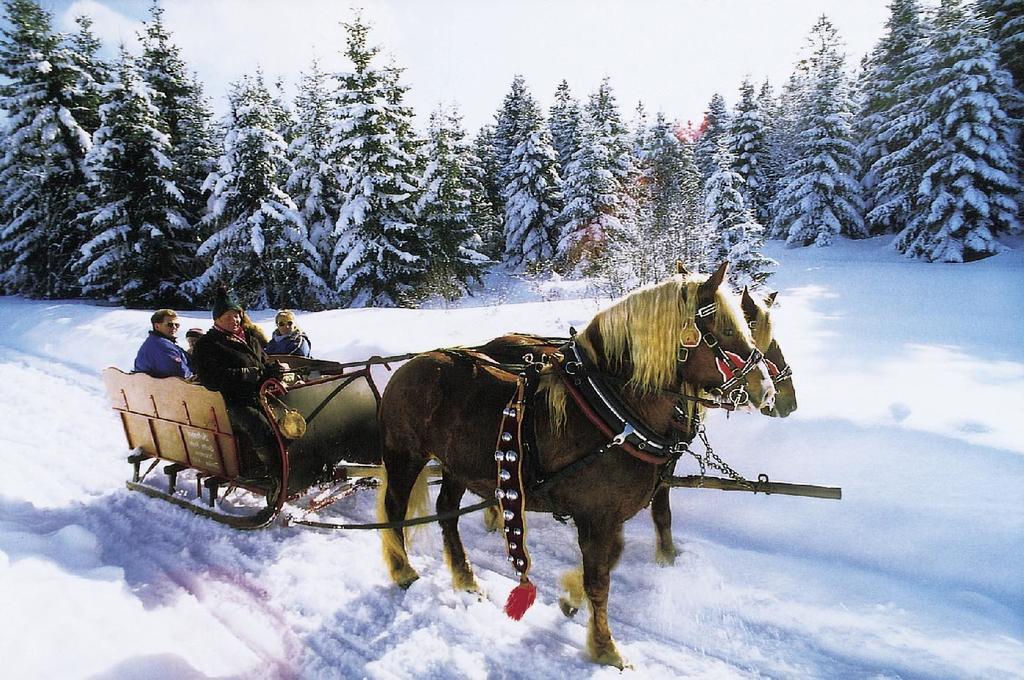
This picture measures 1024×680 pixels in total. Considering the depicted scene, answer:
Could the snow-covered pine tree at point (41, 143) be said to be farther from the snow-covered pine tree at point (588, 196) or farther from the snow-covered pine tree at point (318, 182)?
the snow-covered pine tree at point (588, 196)

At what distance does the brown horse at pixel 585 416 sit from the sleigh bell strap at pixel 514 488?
0.42 ft

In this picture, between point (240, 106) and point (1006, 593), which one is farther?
point (240, 106)

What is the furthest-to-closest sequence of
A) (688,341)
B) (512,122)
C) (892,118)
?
(512,122) < (892,118) < (688,341)

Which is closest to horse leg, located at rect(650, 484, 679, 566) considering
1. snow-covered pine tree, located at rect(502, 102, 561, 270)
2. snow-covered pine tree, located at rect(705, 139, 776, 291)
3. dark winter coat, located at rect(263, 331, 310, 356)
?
dark winter coat, located at rect(263, 331, 310, 356)

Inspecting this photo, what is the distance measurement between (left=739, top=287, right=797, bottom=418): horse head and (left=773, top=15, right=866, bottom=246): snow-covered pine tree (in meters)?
24.8

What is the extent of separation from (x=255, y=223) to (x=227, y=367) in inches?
555

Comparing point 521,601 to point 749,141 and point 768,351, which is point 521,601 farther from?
point 749,141

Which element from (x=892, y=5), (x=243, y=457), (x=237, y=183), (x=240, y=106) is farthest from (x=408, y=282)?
(x=892, y=5)

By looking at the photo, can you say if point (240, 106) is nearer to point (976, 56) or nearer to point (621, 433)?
point (621, 433)

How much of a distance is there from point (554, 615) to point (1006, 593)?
2937mm

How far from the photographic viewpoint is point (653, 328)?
9.09 ft

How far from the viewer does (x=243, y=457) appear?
4.53m

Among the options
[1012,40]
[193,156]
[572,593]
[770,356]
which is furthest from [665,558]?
[1012,40]

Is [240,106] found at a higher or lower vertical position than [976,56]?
Answer: lower
